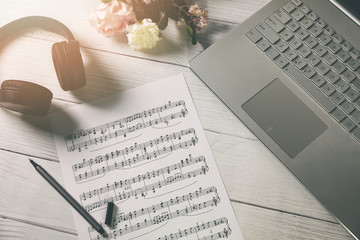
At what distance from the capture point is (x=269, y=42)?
28.1 inches

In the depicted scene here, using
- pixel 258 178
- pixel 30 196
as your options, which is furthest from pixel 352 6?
pixel 30 196

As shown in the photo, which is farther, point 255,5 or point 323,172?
point 255,5

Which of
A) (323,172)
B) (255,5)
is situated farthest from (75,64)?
(323,172)

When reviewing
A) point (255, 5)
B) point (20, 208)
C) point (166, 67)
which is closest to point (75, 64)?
point (166, 67)

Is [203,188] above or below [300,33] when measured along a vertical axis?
below

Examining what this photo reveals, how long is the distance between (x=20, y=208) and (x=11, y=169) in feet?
0.28

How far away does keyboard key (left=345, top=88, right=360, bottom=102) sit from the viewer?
0.67 meters

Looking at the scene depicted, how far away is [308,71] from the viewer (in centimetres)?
69

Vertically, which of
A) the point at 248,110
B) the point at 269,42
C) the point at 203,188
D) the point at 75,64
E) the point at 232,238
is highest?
the point at 75,64

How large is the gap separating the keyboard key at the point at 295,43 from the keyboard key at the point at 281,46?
10 millimetres

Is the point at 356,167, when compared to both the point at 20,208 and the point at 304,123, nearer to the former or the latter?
the point at 304,123

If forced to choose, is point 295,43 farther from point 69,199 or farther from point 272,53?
point 69,199

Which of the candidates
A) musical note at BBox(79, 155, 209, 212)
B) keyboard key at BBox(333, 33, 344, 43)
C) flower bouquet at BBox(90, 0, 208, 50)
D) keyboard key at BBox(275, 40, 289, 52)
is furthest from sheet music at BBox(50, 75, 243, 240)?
keyboard key at BBox(333, 33, 344, 43)

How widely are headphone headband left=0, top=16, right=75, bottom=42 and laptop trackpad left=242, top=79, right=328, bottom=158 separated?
16.9 inches
